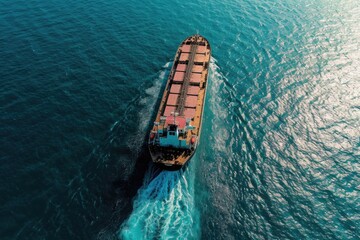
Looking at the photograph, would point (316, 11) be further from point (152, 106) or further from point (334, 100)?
point (152, 106)

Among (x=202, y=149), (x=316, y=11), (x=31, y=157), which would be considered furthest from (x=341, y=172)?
(x=316, y=11)

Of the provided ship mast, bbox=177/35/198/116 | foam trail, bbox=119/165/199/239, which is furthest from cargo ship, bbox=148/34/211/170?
foam trail, bbox=119/165/199/239

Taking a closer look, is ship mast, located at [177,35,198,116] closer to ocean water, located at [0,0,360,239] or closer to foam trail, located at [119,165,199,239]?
ocean water, located at [0,0,360,239]

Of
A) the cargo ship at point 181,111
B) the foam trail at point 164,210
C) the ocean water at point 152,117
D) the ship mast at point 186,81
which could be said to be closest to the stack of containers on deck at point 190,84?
the cargo ship at point 181,111

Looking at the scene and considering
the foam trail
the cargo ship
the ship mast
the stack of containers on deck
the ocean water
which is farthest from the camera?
the stack of containers on deck

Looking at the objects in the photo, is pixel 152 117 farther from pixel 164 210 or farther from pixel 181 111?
pixel 164 210
